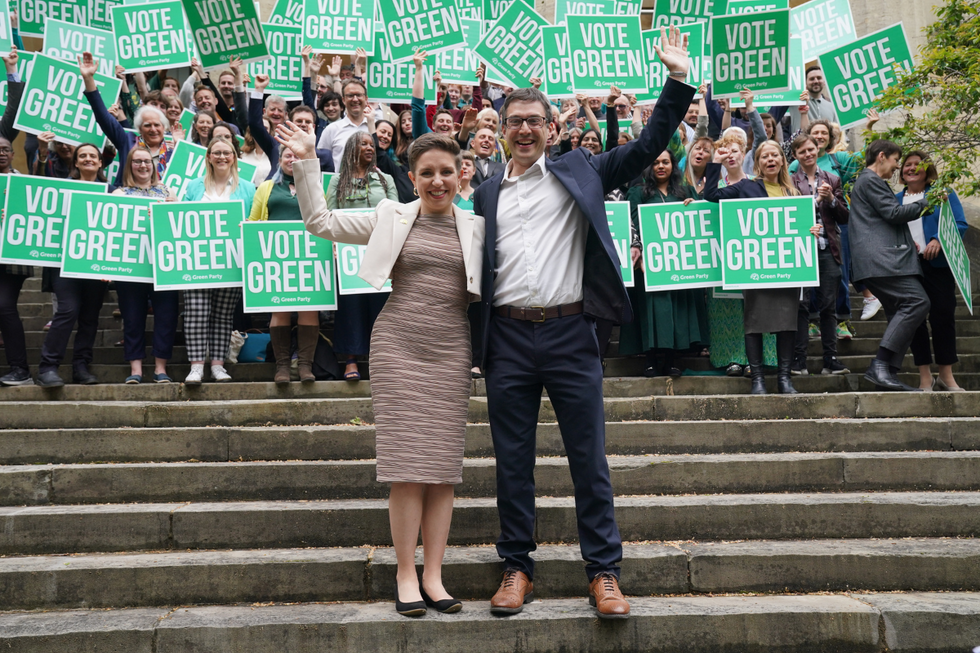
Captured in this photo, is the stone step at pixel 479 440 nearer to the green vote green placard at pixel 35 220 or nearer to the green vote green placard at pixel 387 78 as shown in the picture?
the green vote green placard at pixel 35 220

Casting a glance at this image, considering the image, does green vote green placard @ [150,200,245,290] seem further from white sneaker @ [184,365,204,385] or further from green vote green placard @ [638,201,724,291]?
green vote green placard @ [638,201,724,291]

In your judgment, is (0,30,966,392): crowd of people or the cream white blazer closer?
the cream white blazer

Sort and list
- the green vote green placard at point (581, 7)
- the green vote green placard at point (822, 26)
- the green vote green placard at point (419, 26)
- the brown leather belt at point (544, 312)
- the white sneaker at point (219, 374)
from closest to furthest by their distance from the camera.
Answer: the brown leather belt at point (544, 312), the white sneaker at point (219, 374), the green vote green placard at point (419, 26), the green vote green placard at point (822, 26), the green vote green placard at point (581, 7)

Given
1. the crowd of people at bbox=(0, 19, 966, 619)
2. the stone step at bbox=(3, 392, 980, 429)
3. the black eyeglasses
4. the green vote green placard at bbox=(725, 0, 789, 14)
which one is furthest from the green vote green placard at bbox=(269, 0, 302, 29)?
the black eyeglasses

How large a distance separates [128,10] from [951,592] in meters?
9.42

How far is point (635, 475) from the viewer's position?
535cm

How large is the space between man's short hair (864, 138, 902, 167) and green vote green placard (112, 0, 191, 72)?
23.2 ft

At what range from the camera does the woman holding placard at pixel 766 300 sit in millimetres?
6602

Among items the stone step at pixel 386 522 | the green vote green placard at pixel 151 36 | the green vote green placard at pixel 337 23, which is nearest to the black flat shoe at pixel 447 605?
the stone step at pixel 386 522

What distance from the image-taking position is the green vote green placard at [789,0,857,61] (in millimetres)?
10242

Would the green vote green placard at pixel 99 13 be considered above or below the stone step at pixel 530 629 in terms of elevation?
above

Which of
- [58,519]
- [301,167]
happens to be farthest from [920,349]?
[58,519]

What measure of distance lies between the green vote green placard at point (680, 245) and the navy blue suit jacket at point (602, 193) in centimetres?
289

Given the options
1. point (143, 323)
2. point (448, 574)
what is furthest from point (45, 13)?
point (448, 574)
